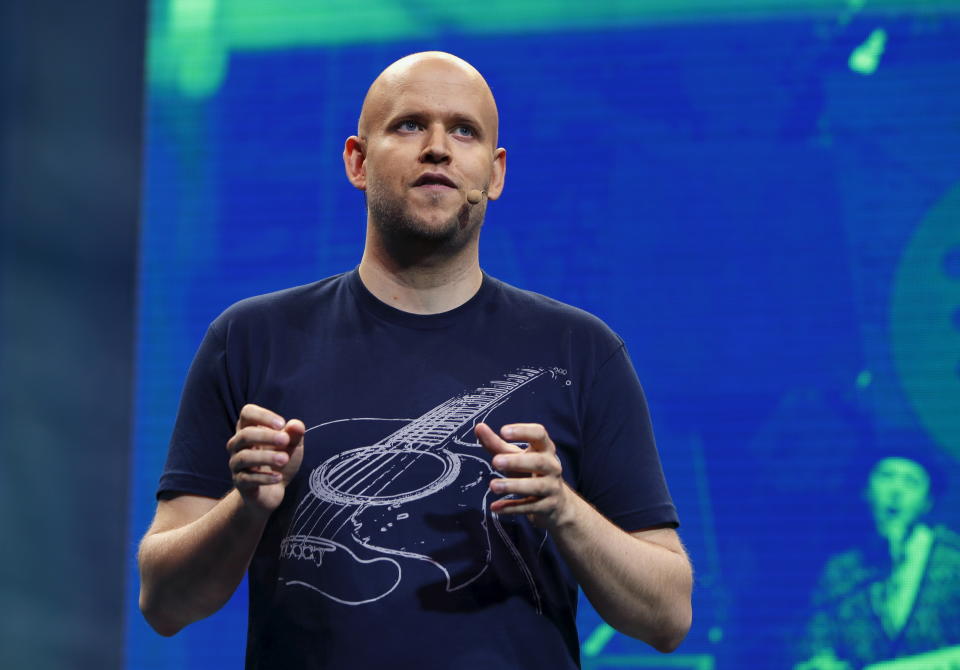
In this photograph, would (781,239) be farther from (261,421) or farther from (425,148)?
(261,421)

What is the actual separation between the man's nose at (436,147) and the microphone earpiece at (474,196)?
0.17 feet

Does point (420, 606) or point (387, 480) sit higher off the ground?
Answer: point (387, 480)

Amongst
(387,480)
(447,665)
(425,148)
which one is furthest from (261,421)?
(425,148)

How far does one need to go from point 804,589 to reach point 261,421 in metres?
1.78

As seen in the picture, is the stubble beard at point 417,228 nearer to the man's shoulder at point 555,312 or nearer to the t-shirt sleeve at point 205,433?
the man's shoulder at point 555,312

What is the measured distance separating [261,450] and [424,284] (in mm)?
386

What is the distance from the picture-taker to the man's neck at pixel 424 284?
4.38ft

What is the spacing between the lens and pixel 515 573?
3.90 ft

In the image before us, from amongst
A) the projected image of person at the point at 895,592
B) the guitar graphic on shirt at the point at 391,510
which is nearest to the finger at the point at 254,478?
the guitar graphic on shirt at the point at 391,510

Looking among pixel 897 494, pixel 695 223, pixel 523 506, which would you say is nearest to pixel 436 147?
pixel 523 506

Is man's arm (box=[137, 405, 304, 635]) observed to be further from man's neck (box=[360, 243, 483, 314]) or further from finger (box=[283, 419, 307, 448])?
man's neck (box=[360, 243, 483, 314])

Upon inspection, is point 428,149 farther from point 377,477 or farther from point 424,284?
point 377,477

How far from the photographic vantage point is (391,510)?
118 cm

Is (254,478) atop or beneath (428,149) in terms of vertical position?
beneath
